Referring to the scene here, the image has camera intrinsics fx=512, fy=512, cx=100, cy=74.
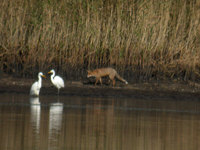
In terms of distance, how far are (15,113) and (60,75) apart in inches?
258

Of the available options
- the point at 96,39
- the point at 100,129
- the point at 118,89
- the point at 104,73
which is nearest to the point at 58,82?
the point at 104,73

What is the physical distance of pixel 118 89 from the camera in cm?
1454

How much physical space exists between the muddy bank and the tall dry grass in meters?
0.50

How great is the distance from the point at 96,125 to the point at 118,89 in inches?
266

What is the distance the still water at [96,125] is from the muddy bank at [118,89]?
2.10 m

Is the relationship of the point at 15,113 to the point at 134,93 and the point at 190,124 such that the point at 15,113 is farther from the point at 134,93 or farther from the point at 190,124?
the point at 134,93

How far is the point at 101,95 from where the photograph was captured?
13.5 m

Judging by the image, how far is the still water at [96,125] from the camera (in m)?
6.25

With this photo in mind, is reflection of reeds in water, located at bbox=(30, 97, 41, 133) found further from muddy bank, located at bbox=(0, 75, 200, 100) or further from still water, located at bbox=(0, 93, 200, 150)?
muddy bank, located at bbox=(0, 75, 200, 100)

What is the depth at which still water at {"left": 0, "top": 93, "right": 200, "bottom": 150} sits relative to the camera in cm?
625

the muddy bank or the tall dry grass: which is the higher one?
the tall dry grass

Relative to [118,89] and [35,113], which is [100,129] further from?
[118,89]

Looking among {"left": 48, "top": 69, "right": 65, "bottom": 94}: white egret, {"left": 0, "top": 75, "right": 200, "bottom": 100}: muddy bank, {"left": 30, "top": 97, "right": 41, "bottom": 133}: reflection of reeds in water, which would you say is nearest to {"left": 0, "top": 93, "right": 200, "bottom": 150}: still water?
{"left": 30, "top": 97, "right": 41, "bottom": 133}: reflection of reeds in water

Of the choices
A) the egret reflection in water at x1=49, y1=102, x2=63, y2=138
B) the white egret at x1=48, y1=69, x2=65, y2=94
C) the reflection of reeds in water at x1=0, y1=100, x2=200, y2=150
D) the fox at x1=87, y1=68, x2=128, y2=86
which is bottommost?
the reflection of reeds in water at x1=0, y1=100, x2=200, y2=150
